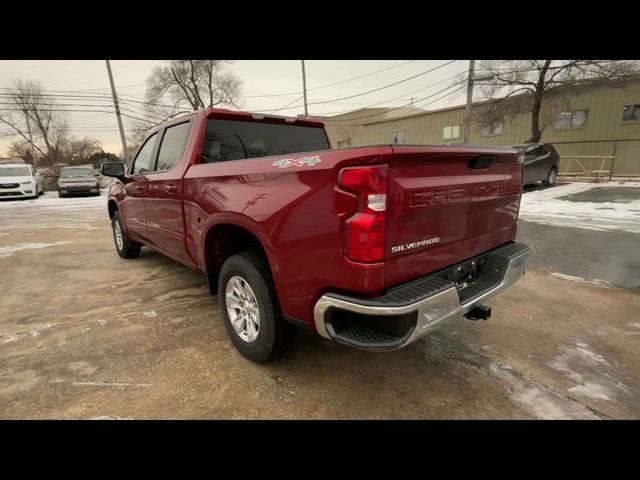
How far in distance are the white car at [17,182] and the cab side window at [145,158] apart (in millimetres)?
15311

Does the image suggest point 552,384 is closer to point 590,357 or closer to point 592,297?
point 590,357

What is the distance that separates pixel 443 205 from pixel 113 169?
4401 millimetres

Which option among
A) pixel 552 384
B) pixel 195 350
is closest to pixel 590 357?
pixel 552 384

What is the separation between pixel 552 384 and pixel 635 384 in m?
0.57

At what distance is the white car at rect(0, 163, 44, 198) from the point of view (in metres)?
15.5

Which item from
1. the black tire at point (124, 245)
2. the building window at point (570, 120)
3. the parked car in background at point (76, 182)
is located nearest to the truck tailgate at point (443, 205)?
the black tire at point (124, 245)

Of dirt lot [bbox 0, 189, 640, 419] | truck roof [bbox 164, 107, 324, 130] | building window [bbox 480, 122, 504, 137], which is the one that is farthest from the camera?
building window [bbox 480, 122, 504, 137]

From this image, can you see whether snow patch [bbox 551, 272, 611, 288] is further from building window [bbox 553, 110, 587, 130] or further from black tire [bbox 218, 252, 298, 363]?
building window [bbox 553, 110, 587, 130]

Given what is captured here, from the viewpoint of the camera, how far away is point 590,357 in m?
2.80

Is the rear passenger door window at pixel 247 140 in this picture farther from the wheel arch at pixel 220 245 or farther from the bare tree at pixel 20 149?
the bare tree at pixel 20 149

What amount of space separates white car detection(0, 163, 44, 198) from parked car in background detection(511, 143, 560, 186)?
787 inches

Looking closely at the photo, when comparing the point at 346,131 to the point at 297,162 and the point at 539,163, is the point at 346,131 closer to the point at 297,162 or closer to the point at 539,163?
the point at 539,163

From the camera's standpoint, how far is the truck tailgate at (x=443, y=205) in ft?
6.09

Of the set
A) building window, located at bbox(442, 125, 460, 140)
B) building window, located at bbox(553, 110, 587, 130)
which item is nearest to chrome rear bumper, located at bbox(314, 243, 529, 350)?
building window, located at bbox(553, 110, 587, 130)
